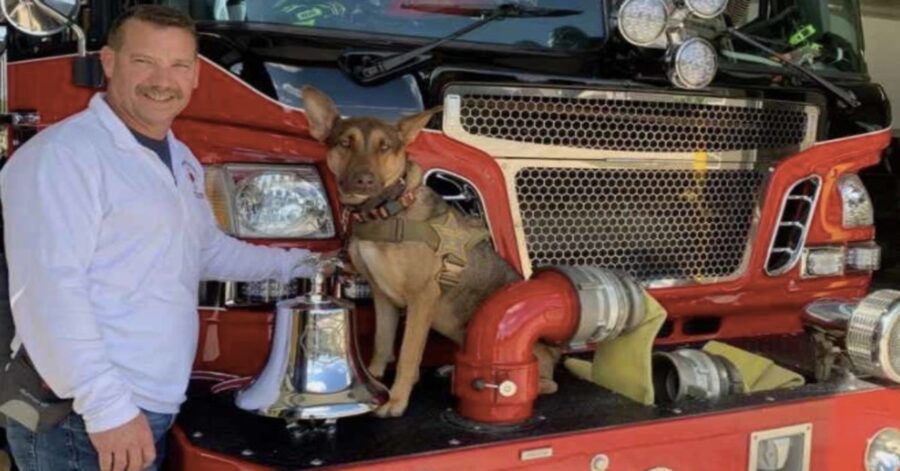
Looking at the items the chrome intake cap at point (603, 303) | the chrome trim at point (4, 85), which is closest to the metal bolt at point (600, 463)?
the chrome intake cap at point (603, 303)

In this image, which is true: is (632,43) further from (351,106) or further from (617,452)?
(617,452)

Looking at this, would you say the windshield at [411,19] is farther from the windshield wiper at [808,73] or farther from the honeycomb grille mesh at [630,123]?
the windshield wiper at [808,73]

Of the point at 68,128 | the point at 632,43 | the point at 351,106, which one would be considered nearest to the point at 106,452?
the point at 68,128

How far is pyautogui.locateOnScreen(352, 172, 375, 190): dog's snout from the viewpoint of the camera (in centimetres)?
244

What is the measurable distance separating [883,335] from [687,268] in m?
0.68

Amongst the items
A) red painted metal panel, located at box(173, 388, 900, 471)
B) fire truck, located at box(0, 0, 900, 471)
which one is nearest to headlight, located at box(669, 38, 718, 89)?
fire truck, located at box(0, 0, 900, 471)

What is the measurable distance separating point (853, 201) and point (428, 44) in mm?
1688

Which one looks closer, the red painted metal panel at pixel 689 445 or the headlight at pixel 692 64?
the red painted metal panel at pixel 689 445

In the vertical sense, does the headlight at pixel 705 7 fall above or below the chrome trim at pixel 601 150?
above

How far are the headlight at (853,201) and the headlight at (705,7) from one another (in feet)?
2.77

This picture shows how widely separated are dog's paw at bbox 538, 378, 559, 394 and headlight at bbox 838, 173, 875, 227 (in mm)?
1359

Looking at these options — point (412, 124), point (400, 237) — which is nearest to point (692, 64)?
point (412, 124)

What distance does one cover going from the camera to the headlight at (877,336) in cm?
286

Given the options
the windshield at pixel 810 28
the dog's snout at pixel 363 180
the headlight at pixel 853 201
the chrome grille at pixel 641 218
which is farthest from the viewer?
the windshield at pixel 810 28
